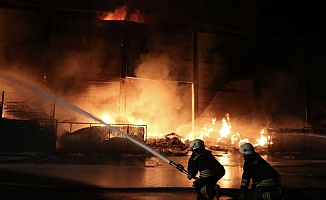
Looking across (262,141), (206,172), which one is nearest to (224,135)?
(262,141)

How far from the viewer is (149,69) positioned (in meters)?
18.6

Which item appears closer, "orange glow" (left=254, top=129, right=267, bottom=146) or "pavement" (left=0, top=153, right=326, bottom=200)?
"pavement" (left=0, top=153, right=326, bottom=200)

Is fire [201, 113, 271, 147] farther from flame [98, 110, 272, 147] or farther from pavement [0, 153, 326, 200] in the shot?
pavement [0, 153, 326, 200]

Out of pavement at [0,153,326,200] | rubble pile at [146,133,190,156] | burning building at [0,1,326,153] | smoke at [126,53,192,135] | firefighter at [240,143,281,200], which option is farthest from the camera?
smoke at [126,53,192,135]

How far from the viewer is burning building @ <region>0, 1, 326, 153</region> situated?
679 inches

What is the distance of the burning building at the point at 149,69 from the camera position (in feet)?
56.5

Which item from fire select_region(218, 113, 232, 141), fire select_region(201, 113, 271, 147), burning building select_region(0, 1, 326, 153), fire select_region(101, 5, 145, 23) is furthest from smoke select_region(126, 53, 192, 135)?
fire select_region(101, 5, 145, 23)

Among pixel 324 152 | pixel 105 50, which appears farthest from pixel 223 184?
pixel 105 50

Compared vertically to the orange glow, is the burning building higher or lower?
higher

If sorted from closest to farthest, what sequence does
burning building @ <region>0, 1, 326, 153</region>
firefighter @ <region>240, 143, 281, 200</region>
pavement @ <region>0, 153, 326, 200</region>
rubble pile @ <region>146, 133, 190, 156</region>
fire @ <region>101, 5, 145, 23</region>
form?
firefighter @ <region>240, 143, 281, 200</region> → pavement @ <region>0, 153, 326, 200</region> → rubble pile @ <region>146, 133, 190, 156</region> → burning building @ <region>0, 1, 326, 153</region> → fire @ <region>101, 5, 145, 23</region>

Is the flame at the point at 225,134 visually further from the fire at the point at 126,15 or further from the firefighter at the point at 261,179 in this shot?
the firefighter at the point at 261,179

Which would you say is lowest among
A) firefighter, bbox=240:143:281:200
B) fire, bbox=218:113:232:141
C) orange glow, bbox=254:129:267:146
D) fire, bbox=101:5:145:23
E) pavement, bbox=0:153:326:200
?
pavement, bbox=0:153:326:200

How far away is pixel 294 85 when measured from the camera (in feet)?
70.1

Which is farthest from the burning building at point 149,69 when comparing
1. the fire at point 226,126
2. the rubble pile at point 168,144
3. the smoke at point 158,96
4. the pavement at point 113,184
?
the pavement at point 113,184
